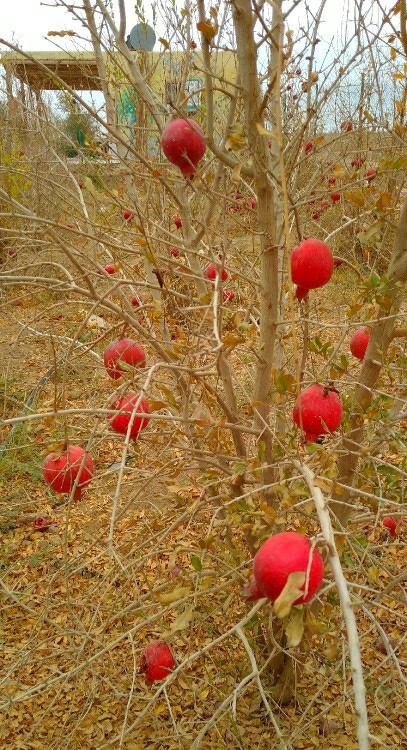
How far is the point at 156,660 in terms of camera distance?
1648 mm

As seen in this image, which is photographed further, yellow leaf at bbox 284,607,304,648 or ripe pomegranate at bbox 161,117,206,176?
ripe pomegranate at bbox 161,117,206,176

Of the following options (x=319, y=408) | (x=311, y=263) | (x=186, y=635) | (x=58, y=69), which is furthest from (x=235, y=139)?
(x=58, y=69)

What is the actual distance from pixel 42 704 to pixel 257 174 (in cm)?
196

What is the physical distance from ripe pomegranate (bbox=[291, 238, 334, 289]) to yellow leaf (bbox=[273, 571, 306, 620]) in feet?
2.51

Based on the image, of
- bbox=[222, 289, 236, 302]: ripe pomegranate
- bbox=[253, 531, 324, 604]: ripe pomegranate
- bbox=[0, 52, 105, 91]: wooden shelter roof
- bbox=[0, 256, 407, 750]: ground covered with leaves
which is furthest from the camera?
bbox=[0, 52, 105, 91]: wooden shelter roof

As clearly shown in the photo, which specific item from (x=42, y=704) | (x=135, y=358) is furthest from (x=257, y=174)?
(x=42, y=704)

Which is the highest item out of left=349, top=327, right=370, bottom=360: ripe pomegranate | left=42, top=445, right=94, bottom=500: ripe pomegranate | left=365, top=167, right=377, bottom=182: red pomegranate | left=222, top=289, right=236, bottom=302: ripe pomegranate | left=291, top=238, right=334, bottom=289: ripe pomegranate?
left=365, top=167, right=377, bottom=182: red pomegranate

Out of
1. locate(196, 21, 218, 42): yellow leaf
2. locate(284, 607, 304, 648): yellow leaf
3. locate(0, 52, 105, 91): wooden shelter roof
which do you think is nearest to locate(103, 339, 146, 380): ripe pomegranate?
locate(196, 21, 218, 42): yellow leaf

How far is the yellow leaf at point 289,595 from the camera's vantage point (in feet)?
2.15

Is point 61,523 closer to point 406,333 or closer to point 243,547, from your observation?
point 243,547

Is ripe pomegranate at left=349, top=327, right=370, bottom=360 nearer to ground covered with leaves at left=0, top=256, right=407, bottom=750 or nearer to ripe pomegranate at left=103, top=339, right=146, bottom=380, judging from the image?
ground covered with leaves at left=0, top=256, right=407, bottom=750

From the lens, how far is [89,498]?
321 cm

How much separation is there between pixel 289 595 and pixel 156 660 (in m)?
1.15

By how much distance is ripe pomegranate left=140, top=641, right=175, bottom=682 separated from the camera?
1.65m
